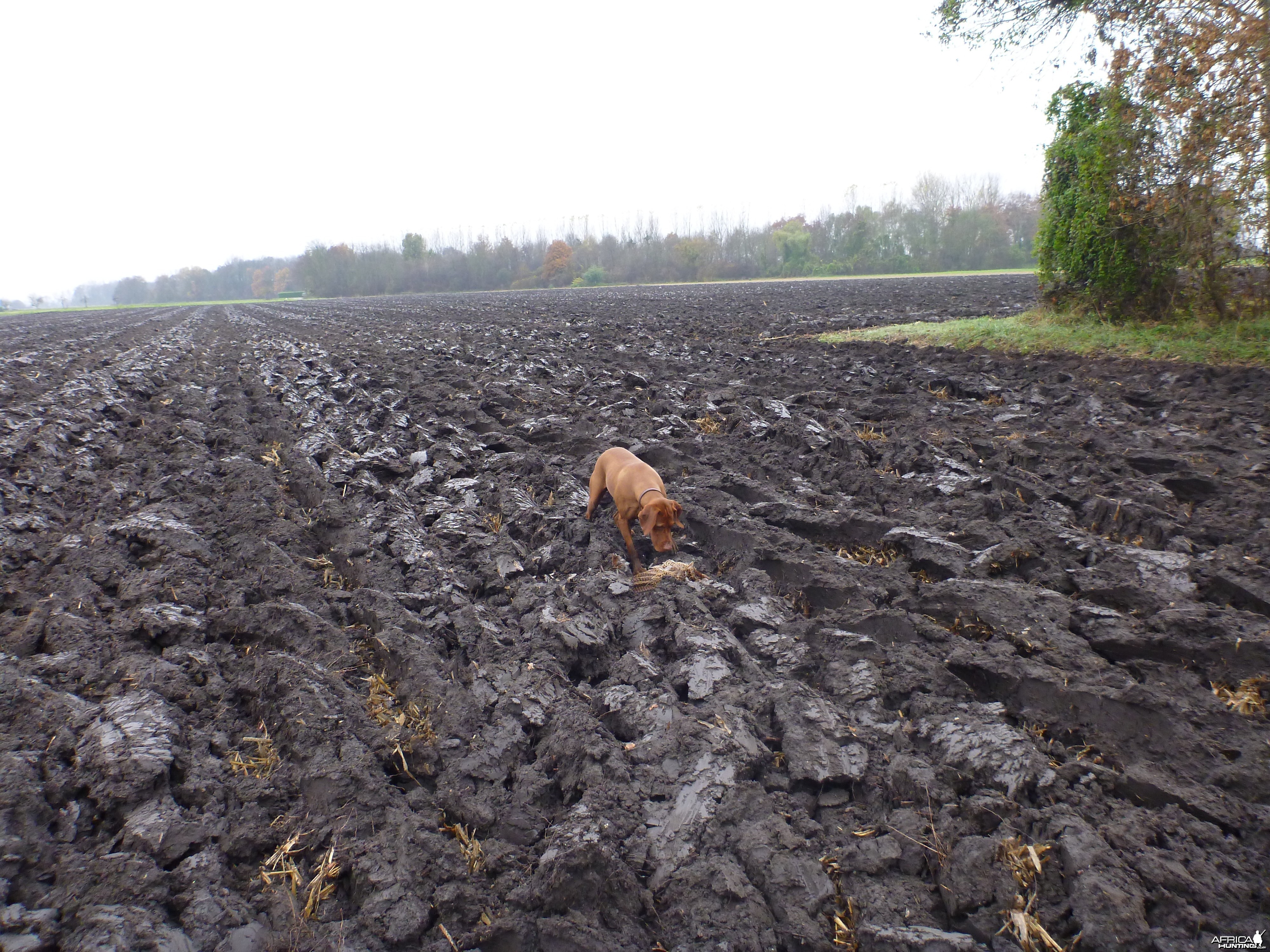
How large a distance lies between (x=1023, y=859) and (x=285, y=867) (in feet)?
9.25

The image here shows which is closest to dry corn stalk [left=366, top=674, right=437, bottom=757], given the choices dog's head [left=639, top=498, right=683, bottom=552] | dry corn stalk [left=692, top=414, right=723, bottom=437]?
dog's head [left=639, top=498, right=683, bottom=552]

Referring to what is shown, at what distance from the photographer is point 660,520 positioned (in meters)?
4.96

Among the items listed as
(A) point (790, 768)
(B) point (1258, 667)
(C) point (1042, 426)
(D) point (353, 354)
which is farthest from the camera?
(D) point (353, 354)

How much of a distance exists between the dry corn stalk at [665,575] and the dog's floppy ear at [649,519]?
28cm

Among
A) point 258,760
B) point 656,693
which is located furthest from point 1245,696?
point 258,760

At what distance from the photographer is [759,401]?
9477mm

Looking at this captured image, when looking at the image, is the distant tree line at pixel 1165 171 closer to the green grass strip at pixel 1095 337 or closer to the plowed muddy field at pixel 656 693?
the green grass strip at pixel 1095 337

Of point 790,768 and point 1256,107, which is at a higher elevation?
point 1256,107

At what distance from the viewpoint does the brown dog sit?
195 inches

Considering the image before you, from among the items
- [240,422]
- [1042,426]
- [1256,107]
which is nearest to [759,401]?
[1042,426]

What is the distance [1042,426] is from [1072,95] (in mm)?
9986

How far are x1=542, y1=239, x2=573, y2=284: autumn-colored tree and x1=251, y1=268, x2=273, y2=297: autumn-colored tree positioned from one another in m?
60.8

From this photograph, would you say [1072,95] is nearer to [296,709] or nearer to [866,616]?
[866,616]
